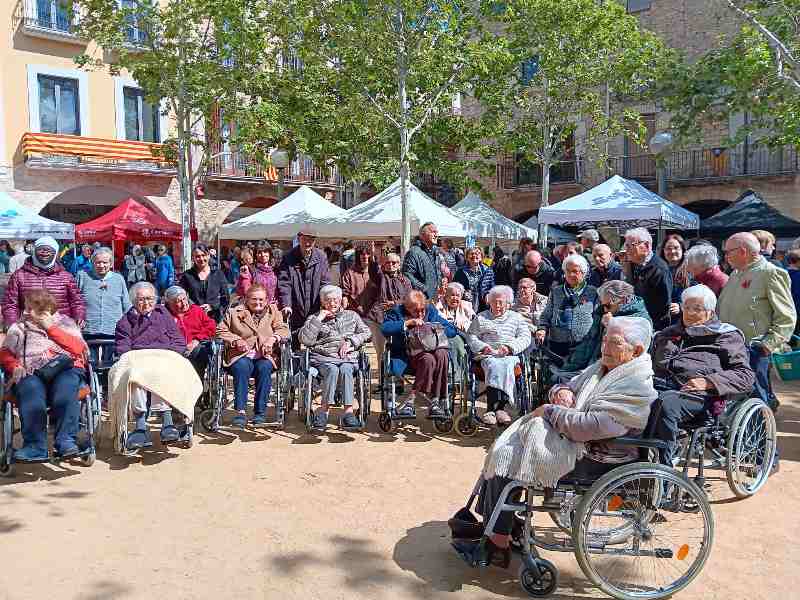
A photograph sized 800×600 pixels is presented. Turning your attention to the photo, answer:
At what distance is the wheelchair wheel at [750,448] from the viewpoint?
4090 millimetres

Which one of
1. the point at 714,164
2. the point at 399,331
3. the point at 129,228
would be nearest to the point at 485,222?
the point at 129,228

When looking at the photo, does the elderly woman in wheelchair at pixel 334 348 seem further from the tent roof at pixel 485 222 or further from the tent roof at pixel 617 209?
Result: the tent roof at pixel 485 222

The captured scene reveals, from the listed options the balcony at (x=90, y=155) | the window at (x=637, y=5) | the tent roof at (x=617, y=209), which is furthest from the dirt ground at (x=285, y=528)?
the window at (x=637, y=5)

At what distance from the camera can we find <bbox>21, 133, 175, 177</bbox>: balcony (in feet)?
55.8

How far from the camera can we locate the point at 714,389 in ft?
12.7

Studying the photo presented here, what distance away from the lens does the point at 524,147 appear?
1738cm

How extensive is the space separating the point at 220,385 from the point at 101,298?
1466 mm

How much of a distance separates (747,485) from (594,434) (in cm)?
185

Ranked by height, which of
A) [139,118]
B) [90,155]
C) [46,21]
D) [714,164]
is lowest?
[714,164]

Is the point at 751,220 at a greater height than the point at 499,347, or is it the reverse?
the point at 751,220

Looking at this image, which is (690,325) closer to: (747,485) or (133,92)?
(747,485)

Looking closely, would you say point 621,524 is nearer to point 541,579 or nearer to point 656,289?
point 541,579

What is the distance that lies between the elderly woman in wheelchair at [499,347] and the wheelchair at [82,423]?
110 inches

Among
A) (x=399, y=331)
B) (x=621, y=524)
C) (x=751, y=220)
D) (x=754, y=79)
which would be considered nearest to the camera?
(x=621, y=524)
